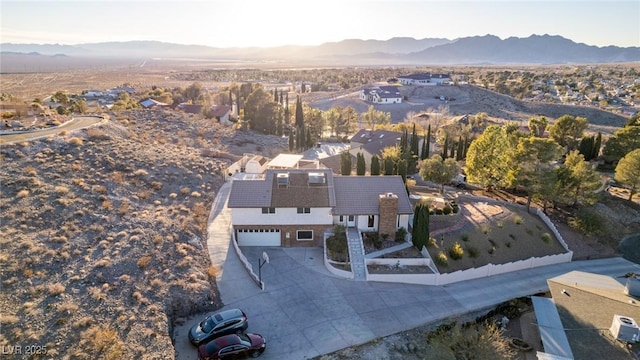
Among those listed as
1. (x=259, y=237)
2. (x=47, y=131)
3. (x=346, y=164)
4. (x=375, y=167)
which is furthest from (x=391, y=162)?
(x=47, y=131)

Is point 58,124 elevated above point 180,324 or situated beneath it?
elevated above

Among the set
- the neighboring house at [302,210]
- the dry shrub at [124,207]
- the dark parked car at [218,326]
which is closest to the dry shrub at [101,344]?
the dark parked car at [218,326]

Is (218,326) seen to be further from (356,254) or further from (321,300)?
(356,254)

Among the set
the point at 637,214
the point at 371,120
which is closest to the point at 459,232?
the point at 637,214

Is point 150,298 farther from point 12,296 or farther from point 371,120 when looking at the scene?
point 371,120

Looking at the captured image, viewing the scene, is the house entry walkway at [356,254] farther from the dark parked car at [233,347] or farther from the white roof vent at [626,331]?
the white roof vent at [626,331]

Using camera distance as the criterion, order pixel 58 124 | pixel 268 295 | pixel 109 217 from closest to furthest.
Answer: pixel 268 295, pixel 109 217, pixel 58 124

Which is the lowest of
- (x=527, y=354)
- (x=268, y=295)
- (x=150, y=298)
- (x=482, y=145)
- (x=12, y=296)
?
(x=527, y=354)

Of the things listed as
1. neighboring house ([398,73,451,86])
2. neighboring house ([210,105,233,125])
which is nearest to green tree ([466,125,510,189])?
neighboring house ([210,105,233,125])
